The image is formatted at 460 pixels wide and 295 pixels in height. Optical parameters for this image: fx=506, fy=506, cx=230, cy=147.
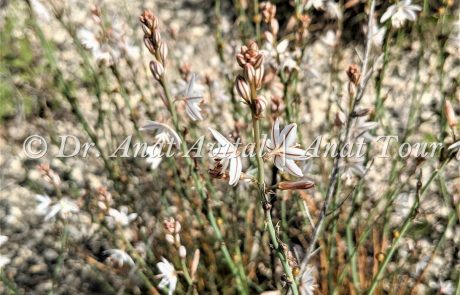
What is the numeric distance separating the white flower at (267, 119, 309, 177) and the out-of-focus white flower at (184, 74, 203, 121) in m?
0.32

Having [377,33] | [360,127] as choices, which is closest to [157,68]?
[360,127]

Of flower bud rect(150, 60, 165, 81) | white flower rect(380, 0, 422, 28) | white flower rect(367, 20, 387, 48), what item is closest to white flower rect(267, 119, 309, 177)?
flower bud rect(150, 60, 165, 81)

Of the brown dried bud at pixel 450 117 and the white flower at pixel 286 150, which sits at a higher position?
the brown dried bud at pixel 450 117

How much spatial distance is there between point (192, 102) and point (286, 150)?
1.35 ft

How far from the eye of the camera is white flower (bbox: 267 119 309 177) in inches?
39.9

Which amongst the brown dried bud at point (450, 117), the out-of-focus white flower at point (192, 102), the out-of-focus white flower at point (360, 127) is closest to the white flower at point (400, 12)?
the out-of-focus white flower at point (360, 127)

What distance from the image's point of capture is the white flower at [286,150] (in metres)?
1.01

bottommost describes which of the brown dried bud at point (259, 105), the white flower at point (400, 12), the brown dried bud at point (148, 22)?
the brown dried bud at point (259, 105)

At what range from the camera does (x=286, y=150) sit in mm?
1028

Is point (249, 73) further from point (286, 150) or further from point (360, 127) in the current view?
point (360, 127)

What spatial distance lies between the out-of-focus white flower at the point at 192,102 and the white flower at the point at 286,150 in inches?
12.7

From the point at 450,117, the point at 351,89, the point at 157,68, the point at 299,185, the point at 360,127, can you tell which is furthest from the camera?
the point at 360,127

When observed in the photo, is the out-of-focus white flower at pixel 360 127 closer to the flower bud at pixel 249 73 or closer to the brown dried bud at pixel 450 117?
the brown dried bud at pixel 450 117

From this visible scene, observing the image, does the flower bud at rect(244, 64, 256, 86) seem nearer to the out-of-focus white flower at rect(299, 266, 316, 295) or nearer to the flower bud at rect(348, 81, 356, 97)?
the flower bud at rect(348, 81, 356, 97)
